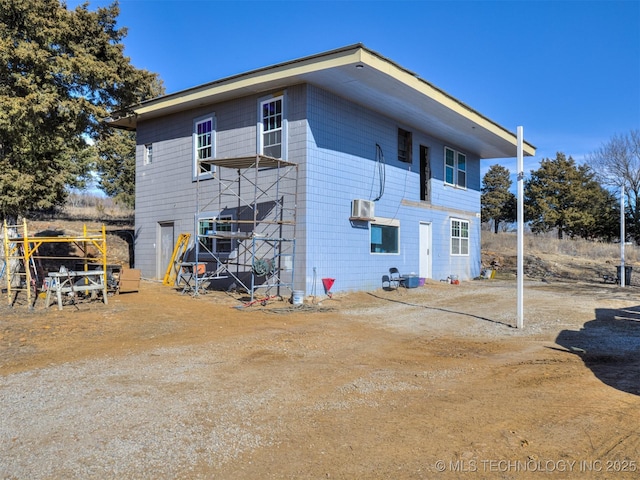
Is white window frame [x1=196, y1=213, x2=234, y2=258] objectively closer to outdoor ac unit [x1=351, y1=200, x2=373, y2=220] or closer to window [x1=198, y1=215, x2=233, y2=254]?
window [x1=198, y1=215, x2=233, y2=254]

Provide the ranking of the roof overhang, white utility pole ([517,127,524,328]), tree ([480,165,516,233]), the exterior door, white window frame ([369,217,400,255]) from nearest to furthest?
white utility pole ([517,127,524,328]) < the roof overhang < white window frame ([369,217,400,255]) < the exterior door < tree ([480,165,516,233])

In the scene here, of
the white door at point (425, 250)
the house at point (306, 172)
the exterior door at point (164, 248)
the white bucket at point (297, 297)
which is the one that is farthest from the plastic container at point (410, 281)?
the exterior door at point (164, 248)

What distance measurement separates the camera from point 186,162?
15.8 meters

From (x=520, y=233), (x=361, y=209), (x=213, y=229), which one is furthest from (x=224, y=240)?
(x=520, y=233)

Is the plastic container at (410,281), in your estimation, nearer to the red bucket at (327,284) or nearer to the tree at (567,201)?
the red bucket at (327,284)

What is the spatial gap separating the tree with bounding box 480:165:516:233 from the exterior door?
1638 inches

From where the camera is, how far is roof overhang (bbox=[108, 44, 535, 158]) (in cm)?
1121

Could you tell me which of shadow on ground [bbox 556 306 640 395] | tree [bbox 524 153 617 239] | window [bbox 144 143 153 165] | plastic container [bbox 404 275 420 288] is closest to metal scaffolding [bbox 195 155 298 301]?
window [bbox 144 143 153 165]

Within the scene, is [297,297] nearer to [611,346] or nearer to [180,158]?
[611,346]

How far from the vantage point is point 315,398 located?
4.73 metres

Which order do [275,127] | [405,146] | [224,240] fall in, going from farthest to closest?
[405,146] < [224,240] < [275,127]

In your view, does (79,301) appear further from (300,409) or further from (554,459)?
(554,459)

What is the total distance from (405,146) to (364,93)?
4237 mm

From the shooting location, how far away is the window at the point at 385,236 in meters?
14.9
